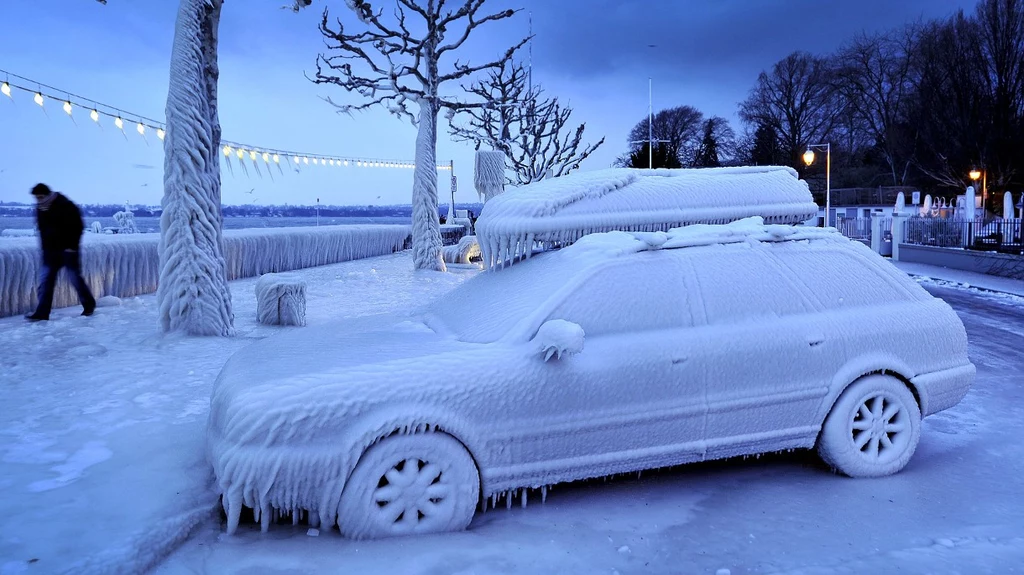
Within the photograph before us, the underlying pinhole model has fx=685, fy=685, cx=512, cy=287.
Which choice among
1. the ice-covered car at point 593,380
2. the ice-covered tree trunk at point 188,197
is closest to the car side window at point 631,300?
the ice-covered car at point 593,380

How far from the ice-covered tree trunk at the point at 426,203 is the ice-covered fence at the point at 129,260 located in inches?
139

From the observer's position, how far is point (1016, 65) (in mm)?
29250

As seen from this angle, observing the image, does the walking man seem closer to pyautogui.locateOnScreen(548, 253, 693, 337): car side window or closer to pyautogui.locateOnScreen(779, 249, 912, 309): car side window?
pyautogui.locateOnScreen(548, 253, 693, 337): car side window

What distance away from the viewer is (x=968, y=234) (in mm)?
19281

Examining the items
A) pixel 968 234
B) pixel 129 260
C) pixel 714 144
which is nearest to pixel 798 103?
pixel 714 144

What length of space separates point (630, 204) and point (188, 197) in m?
5.19

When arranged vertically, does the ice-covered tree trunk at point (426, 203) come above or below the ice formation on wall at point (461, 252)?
above

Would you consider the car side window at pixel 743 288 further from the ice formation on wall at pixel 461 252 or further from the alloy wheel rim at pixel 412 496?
the ice formation on wall at pixel 461 252

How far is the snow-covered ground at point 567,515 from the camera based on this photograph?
8.81 feet

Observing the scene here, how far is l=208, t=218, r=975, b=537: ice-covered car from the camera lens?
2.80 metres

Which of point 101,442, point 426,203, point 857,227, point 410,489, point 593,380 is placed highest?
point 426,203

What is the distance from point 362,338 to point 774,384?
2.11 meters

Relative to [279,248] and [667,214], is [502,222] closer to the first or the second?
[667,214]

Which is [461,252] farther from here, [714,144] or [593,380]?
[714,144]
